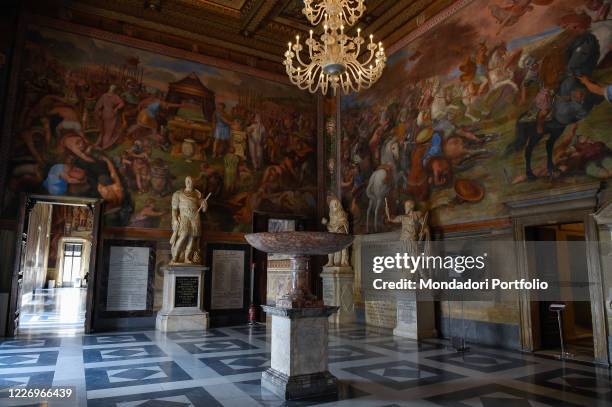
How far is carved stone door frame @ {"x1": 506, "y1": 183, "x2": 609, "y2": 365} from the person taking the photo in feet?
20.9

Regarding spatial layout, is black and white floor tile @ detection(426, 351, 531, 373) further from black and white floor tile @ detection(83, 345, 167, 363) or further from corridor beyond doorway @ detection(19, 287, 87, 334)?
corridor beyond doorway @ detection(19, 287, 87, 334)

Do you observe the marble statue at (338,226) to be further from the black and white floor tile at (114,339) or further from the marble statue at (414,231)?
the black and white floor tile at (114,339)

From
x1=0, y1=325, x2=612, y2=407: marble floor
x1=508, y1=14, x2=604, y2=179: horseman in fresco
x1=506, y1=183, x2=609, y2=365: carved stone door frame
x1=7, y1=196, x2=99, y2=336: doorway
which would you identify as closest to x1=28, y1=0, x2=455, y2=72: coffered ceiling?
x1=508, y1=14, x2=604, y2=179: horseman in fresco

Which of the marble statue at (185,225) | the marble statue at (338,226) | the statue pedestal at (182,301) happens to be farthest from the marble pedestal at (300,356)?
the marble statue at (338,226)

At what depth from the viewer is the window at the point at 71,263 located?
30.0 metres

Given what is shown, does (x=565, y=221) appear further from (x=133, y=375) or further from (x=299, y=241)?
(x=133, y=375)

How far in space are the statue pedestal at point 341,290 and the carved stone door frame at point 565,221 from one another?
448cm

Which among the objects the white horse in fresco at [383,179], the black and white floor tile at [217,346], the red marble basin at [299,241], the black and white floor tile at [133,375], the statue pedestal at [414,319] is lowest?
the black and white floor tile at [217,346]

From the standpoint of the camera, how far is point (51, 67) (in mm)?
9961

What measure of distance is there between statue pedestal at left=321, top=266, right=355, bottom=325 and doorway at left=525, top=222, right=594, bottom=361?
4.65 metres

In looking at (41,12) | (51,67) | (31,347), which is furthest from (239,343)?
(41,12)

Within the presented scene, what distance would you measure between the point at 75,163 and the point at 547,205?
31.8 ft

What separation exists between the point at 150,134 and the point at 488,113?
7.81 metres

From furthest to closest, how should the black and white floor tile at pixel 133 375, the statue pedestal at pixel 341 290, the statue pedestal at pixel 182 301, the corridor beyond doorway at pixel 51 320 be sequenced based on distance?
the statue pedestal at pixel 341 290 < the statue pedestal at pixel 182 301 < the corridor beyond doorway at pixel 51 320 < the black and white floor tile at pixel 133 375
